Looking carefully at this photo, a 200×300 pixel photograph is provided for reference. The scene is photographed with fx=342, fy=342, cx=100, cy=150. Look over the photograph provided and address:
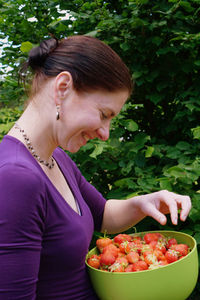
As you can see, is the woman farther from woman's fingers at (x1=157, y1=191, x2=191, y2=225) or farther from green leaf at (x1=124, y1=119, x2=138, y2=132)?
green leaf at (x1=124, y1=119, x2=138, y2=132)

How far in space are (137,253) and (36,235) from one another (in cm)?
42

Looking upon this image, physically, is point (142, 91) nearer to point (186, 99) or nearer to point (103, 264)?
point (186, 99)

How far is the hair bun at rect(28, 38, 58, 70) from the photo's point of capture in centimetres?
123

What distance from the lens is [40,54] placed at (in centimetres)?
123

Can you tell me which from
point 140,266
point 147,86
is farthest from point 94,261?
point 147,86

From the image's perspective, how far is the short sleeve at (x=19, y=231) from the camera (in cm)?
89

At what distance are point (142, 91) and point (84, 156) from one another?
0.70 m

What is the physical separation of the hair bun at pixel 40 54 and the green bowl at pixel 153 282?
763mm

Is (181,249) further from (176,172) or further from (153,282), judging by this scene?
(176,172)

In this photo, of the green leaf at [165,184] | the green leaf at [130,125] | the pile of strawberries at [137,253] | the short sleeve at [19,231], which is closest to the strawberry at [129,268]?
the pile of strawberries at [137,253]

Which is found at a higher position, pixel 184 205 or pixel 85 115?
pixel 85 115

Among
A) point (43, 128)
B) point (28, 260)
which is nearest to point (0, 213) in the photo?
point (28, 260)

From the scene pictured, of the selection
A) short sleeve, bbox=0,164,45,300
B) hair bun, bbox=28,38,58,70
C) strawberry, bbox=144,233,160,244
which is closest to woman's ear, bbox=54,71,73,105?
hair bun, bbox=28,38,58,70

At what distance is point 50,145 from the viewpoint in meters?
1.19
